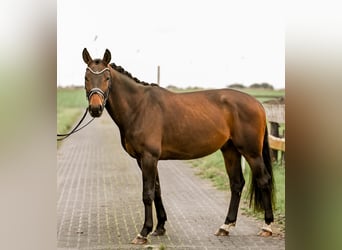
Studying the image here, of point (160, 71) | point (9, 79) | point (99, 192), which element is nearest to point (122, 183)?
point (99, 192)

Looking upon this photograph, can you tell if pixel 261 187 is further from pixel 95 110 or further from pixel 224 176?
pixel 95 110

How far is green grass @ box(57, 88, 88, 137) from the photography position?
1759 millimetres

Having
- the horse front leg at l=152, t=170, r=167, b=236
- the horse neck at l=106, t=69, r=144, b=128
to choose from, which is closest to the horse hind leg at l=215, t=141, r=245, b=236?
the horse front leg at l=152, t=170, r=167, b=236

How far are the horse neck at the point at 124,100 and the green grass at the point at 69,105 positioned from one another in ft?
0.42

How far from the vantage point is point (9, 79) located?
1.21 metres

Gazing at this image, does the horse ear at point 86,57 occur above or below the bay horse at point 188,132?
above

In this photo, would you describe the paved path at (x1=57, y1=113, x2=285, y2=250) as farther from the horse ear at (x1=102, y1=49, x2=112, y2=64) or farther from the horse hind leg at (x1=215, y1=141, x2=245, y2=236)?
the horse ear at (x1=102, y1=49, x2=112, y2=64)

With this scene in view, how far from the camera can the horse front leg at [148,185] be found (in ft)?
6.15

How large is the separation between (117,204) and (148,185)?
0.39 ft

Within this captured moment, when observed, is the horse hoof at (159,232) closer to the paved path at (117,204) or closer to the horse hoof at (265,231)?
the paved path at (117,204)

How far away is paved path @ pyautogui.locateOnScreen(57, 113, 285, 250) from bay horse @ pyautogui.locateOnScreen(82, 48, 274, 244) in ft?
0.14

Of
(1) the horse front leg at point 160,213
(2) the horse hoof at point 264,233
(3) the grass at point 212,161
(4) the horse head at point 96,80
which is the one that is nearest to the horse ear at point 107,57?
(4) the horse head at point 96,80

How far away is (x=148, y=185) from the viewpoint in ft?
6.22

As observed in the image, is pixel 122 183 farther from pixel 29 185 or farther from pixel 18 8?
pixel 18 8
